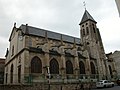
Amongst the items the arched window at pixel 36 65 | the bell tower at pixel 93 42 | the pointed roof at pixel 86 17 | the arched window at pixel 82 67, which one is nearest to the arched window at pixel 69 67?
the arched window at pixel 82 67

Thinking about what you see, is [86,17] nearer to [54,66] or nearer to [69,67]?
[69,67]

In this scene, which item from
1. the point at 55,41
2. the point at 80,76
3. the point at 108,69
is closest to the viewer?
the point at 80,76

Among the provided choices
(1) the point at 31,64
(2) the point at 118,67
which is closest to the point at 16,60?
(1) the point at 31,64

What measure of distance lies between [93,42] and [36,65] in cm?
2033

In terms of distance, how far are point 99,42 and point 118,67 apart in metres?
11.8

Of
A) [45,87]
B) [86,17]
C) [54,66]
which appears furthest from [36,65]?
[86,17]

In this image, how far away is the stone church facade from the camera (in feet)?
83.0

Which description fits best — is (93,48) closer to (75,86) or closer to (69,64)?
(69,64)

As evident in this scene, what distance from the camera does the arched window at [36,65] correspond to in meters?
25.4

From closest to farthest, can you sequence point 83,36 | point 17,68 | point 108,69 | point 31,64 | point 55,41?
point 31,64, point 17,68, point 55,41, point 108,69, point 83,36

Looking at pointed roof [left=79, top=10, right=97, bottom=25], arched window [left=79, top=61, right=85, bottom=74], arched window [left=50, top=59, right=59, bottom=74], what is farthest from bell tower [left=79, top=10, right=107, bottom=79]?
arched window [left=50, top=59, right=59, bottom=74]

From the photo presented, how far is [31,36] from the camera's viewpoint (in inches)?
1235

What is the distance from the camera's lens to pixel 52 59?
1113 inches

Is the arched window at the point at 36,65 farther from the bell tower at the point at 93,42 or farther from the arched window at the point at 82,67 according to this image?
the bell tower at the point at 93,42
